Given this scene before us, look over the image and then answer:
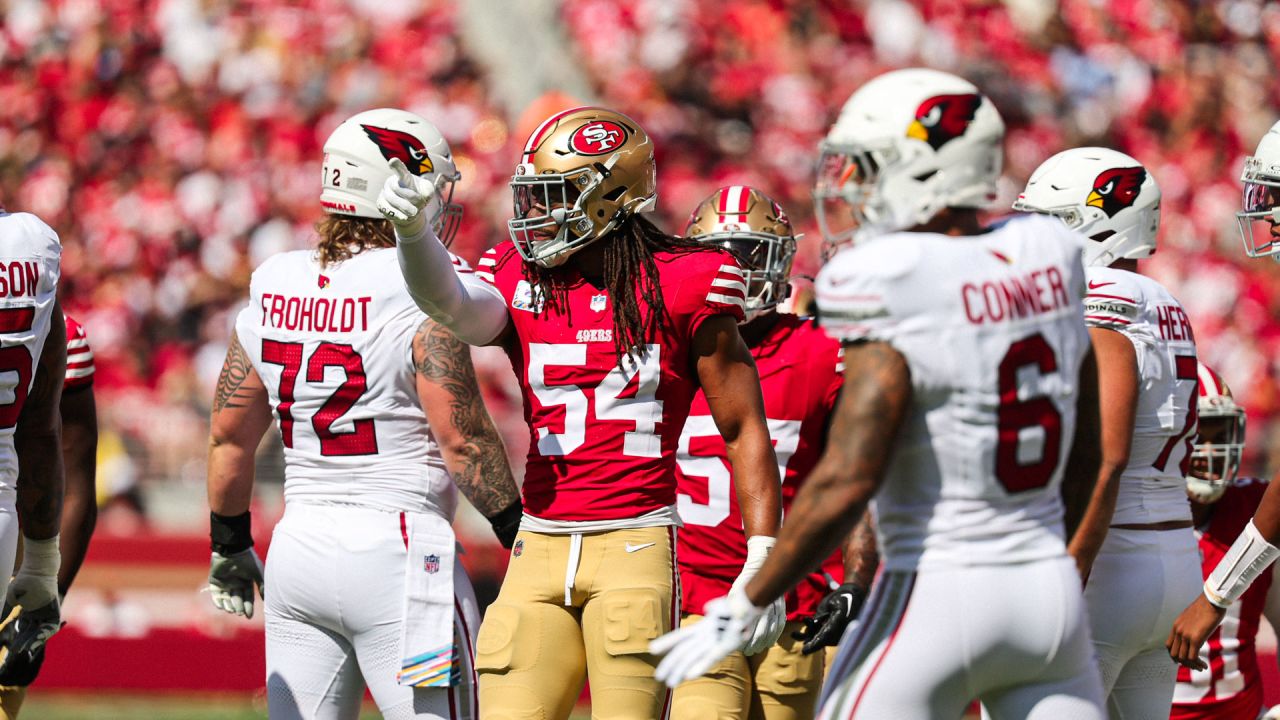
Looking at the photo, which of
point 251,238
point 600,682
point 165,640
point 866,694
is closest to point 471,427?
point 600,682

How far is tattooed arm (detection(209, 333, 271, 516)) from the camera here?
451cm

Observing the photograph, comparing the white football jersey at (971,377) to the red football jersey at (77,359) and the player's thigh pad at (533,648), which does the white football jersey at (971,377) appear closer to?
the player's thigh pad at (533,648)

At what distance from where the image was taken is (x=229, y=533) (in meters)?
4.75

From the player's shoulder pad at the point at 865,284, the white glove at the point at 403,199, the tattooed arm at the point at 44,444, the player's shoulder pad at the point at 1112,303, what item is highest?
the white glove at the point at 403,199

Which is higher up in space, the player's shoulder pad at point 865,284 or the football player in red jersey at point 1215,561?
the player's shoulder pad at point 865,284

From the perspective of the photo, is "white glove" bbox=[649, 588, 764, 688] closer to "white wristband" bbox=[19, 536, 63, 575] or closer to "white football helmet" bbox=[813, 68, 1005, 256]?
"white football helmet" bbox=[813, 68, 1005, 256]

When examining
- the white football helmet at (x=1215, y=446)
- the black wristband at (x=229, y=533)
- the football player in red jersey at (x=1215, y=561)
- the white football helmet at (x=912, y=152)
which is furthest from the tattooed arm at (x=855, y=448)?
the white football helmet at (x=1215, y=446)

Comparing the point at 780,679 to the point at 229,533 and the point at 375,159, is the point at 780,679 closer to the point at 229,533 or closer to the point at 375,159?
the point at 229,533

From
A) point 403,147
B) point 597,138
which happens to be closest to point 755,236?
point 597,138

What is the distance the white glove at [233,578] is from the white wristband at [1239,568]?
2.67 metres

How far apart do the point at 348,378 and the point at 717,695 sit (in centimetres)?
132

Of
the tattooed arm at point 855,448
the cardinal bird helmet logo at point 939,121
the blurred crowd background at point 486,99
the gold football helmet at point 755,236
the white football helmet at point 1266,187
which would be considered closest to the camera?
the tattooed arm at point 855,448

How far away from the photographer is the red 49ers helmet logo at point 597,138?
4090 mm

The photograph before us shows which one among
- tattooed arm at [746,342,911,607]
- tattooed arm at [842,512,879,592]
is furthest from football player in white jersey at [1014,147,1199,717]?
tattooed arm at [746,342,911,607]
